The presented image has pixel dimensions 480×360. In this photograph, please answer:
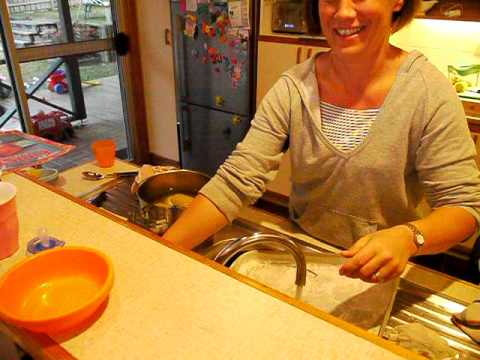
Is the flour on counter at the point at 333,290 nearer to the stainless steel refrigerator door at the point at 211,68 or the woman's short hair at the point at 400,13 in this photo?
the woman's short hair at the point at 400,13

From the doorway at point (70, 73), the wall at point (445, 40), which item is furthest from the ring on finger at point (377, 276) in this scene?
the doorway at point (70, 73)

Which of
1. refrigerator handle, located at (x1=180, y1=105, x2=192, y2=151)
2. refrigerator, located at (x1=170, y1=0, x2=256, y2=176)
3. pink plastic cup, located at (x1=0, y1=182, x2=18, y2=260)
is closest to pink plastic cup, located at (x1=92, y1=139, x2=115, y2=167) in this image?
pink plastic cup, located at (x1=0, y1=182, x2=18, y2=260)

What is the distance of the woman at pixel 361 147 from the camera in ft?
2.83

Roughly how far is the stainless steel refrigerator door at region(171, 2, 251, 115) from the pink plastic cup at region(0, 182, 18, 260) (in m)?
2.04

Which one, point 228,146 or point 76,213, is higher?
point 76,213

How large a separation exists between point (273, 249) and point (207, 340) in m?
0.40

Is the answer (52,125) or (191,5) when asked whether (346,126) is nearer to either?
(191,5)

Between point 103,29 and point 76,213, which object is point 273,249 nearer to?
point 76,213

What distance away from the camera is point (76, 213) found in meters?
0.81

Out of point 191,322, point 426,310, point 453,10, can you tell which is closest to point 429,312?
point 426,310

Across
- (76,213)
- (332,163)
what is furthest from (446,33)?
(76,213)

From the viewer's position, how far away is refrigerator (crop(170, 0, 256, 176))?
2527 millimetres

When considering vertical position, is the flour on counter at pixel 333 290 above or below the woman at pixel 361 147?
below

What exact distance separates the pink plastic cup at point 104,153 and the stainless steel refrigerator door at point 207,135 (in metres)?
1.36
